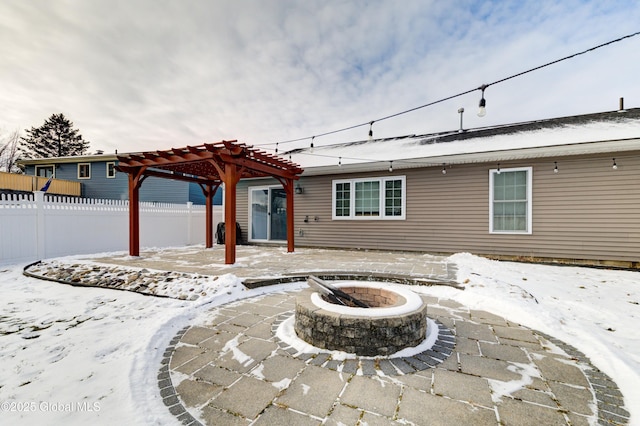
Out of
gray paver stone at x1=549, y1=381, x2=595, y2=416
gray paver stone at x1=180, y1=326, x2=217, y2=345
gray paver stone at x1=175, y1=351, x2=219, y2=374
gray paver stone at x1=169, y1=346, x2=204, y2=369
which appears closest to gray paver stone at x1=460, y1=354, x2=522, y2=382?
gray paver stone at x1=549, y1=381, x2=595, y2=416

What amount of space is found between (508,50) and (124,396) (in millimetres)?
9312

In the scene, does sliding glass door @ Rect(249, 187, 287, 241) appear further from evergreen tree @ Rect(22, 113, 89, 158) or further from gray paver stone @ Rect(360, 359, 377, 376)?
evergreen tree @ Rect(22, 113, 89, 158)

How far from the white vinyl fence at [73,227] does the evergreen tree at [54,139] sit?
1139 inches

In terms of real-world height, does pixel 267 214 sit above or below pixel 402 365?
above

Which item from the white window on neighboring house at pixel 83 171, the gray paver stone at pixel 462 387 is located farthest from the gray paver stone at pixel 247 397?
the white window on neighboring house at pixel 83 171

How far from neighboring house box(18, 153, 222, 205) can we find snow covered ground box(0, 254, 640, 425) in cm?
1131

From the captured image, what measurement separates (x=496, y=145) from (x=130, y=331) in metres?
8.02

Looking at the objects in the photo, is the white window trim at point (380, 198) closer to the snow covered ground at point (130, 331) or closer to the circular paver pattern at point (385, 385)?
the snow covered ground at point (130, 331)

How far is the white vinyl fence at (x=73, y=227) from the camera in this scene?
19.0ft

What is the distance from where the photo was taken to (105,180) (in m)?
16.2

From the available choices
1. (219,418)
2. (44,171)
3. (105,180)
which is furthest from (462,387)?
(44,171)

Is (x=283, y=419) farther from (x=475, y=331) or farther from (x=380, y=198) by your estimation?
(x=380, y=198)

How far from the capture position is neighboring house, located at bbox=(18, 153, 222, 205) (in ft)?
51.4

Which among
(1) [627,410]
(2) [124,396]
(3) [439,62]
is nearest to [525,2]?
(3) [439,62]
